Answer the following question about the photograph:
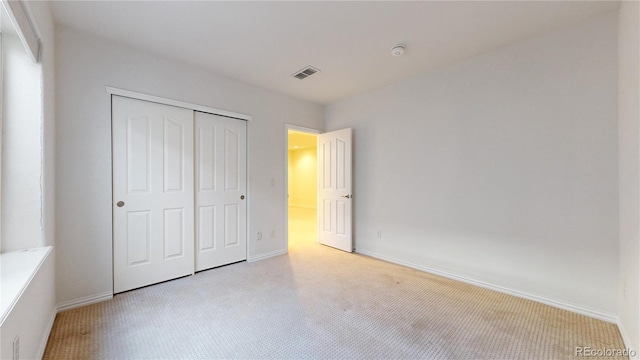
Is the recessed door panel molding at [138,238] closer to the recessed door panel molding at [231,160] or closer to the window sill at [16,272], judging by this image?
the window sill at [16,272]

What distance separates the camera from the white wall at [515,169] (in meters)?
2.02

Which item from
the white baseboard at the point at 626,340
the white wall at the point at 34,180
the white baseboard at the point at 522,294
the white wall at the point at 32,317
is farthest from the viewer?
the white baseboard at the point at 522,294

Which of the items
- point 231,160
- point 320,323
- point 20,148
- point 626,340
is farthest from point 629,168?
point 20,148

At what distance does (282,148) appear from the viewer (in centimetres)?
374

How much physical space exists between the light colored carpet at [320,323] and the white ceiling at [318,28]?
8.17 feet

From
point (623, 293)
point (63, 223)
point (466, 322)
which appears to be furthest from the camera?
point (63, 223)

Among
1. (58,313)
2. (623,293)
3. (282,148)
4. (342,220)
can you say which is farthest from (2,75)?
(623,293)

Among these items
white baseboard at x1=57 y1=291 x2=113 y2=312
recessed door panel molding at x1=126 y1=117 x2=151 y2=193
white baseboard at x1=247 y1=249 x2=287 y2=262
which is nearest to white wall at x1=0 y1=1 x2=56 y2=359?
white baseboard at x1=57 y1=291 x2=113 y2=312

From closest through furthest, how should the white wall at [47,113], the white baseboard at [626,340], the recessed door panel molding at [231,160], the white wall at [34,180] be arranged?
the white baseboard at [626,340] < the white wall at [34,180] < the white wall at [47,113] < the recessed door panel molding at [231,160]

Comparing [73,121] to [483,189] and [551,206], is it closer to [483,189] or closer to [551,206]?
[483,189]

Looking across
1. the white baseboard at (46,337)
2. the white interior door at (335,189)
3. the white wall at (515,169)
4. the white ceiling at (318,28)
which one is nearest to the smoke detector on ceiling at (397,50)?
the white ceiling at (318,28)

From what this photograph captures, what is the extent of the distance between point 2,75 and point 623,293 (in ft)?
15.3

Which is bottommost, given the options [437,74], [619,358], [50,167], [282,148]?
[619,358]

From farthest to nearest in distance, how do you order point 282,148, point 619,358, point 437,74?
1. point 282,148
2. point 437,74
3. point 619,358
